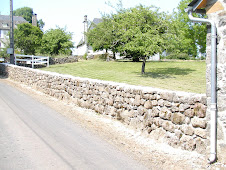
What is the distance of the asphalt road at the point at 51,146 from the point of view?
485cm

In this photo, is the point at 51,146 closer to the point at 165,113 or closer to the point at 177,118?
the point at 165,113

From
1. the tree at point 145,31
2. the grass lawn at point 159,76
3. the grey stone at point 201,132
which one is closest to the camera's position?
the grey stone at point 201,132

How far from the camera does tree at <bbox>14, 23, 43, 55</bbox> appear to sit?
35.4m

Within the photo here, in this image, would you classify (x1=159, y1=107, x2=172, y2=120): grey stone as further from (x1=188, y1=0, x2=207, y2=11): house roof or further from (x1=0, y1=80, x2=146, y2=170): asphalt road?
(x1=188, y1=0, x2=207, y2=11): house roof

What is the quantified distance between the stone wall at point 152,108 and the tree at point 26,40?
26.9 m

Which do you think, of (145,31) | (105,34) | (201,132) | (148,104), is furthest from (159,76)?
(201,132)

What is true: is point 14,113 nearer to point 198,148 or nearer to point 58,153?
point 58,153

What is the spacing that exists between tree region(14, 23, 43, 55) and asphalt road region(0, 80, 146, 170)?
29.0 m

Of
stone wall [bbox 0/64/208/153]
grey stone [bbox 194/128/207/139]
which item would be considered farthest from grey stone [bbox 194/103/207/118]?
grey stone [bbox 194/128/207/139]

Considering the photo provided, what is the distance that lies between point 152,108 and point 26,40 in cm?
3255

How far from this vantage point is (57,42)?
122 ft

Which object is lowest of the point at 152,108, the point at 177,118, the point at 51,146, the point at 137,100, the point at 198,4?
the point at 51,146

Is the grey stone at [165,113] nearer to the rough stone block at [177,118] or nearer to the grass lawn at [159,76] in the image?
the rough stone block at [177,118]

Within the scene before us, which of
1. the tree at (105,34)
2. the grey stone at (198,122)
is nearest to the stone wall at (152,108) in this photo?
the grey stone at (198,122)
